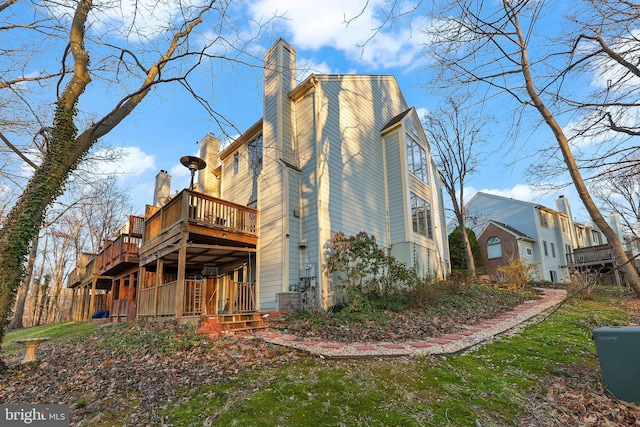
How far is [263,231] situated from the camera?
11.2m

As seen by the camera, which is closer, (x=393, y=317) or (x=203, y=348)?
(x=203, y=348)

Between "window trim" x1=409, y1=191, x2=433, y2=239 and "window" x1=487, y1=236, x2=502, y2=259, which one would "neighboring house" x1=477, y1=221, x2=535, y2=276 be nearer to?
"window" x1=487, y1=236, x2=502, y2=259

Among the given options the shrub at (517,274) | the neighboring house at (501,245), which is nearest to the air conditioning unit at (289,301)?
the shrub at (517,274)

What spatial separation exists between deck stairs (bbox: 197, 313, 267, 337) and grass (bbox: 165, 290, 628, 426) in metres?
3.33


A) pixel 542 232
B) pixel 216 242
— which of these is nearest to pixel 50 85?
pixel 216 242

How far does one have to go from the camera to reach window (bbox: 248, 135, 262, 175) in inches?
519

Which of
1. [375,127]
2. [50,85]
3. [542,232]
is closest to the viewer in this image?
[50,85]

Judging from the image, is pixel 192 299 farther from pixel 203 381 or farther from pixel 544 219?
pixel 544 219

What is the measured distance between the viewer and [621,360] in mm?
3605

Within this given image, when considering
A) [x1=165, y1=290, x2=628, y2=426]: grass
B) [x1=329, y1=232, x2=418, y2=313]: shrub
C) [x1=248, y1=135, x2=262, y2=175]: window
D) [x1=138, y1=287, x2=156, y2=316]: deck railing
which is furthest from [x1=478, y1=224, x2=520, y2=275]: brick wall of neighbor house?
[x1=138, y1=287, x2=156, y2=316]: deck railing

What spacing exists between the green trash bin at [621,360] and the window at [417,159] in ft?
35.8

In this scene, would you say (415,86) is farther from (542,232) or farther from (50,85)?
(542,232)

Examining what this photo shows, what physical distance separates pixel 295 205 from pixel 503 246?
2054 centimetres

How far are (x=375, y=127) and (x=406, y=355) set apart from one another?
10.9 m
